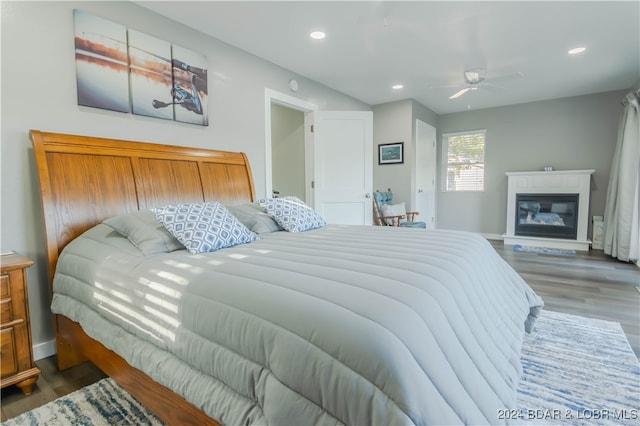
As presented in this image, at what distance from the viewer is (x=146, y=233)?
179 cm

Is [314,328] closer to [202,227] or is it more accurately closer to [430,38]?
[202,227]

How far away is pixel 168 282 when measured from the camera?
1.31m

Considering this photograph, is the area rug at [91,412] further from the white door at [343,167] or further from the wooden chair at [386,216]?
the wooden chair at [386,216]

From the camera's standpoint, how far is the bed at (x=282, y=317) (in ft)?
2.68

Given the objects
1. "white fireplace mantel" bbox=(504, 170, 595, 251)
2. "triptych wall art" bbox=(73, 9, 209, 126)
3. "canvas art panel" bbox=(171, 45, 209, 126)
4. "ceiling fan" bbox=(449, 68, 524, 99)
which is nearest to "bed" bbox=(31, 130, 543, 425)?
"triptych wall art" bbox=(73, 9, 209, 126)

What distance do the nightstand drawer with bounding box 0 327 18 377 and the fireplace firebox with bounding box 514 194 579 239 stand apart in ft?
21.8

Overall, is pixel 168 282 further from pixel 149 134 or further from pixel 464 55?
pixel 464 55

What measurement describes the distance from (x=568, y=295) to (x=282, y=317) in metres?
3.38

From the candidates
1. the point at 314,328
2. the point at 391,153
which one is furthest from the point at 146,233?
the point at 391,153

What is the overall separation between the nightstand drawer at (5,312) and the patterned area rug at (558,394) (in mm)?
476

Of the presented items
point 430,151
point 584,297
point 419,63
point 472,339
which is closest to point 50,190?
point 472,339

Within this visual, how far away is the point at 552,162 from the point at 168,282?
6565 millimetres

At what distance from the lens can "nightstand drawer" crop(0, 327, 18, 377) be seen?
1.62 m

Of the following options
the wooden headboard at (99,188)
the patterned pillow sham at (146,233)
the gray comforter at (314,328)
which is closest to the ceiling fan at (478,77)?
the gray comforter at (314,328)
